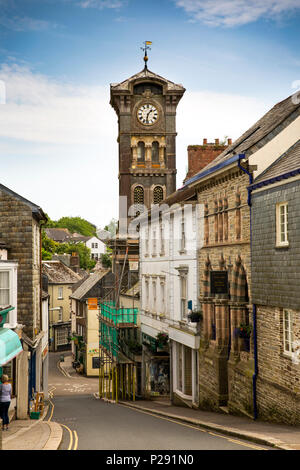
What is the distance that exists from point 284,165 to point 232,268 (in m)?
4.88

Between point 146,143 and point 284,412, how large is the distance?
145 ft

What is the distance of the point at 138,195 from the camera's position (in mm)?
58406

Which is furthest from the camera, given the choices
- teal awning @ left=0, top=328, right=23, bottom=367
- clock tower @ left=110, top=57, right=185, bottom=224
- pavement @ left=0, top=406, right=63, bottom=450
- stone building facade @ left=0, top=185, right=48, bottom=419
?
clock tower @ left=110, top=57, right=185, bottom=224

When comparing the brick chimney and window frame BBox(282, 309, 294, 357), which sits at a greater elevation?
the brick chimney

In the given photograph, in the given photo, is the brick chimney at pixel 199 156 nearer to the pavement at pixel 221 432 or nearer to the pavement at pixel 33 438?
the pavement at pixel 221 432

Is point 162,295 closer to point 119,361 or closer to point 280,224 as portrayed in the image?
point 119,361

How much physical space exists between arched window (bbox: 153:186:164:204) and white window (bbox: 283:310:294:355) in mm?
41141

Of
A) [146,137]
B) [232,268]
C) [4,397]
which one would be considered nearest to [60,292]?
[146,137]

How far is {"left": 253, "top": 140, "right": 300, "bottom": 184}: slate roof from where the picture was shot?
18.0 m

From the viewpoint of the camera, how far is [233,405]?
22.1 m

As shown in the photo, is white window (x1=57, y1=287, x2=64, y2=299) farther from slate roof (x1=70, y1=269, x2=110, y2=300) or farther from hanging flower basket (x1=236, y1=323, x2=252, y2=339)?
hanging flower basket (x1=236, y1=323, x2=252, y2=339)

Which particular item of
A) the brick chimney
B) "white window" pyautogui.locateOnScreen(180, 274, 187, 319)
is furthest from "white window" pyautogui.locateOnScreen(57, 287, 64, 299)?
"white window" pyautogui.locateOnScreen(180, 274, 187, 319)
